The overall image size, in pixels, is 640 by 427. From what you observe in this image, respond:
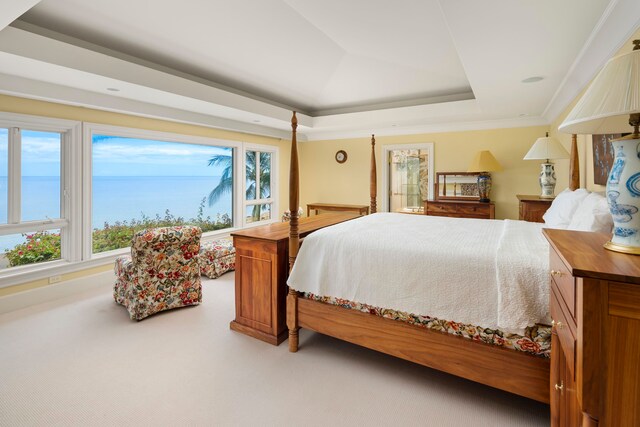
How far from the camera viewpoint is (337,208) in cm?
645

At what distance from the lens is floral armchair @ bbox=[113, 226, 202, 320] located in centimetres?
302

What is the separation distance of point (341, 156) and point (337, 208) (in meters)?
1.11

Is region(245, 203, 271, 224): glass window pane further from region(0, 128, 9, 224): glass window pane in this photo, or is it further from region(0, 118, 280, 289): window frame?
region(0, 128, 9, 224): glass window pane

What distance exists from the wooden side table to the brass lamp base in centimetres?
501

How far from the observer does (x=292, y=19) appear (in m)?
3.16

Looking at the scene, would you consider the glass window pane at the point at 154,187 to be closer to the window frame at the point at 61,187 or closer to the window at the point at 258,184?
the window frame at the point at 61,187

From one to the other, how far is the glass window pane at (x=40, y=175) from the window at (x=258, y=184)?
9.41ft

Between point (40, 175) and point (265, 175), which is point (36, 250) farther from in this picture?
point (265, 175)

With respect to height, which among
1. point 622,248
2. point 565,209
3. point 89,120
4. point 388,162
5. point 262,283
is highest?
point 89,120

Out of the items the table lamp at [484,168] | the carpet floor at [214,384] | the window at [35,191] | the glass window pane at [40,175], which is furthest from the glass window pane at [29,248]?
the table lamp at [484,168]

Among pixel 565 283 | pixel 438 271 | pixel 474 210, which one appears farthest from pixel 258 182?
pixel 565 283

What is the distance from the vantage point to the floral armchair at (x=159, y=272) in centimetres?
302

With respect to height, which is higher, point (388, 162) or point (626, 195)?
point (388, 162)

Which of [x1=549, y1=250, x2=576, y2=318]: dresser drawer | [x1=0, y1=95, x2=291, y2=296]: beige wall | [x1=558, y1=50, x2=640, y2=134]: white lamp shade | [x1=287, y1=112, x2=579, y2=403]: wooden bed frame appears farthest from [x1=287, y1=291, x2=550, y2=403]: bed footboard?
[x1=0, y1=95, x2=291, y2=296]: beige wall
